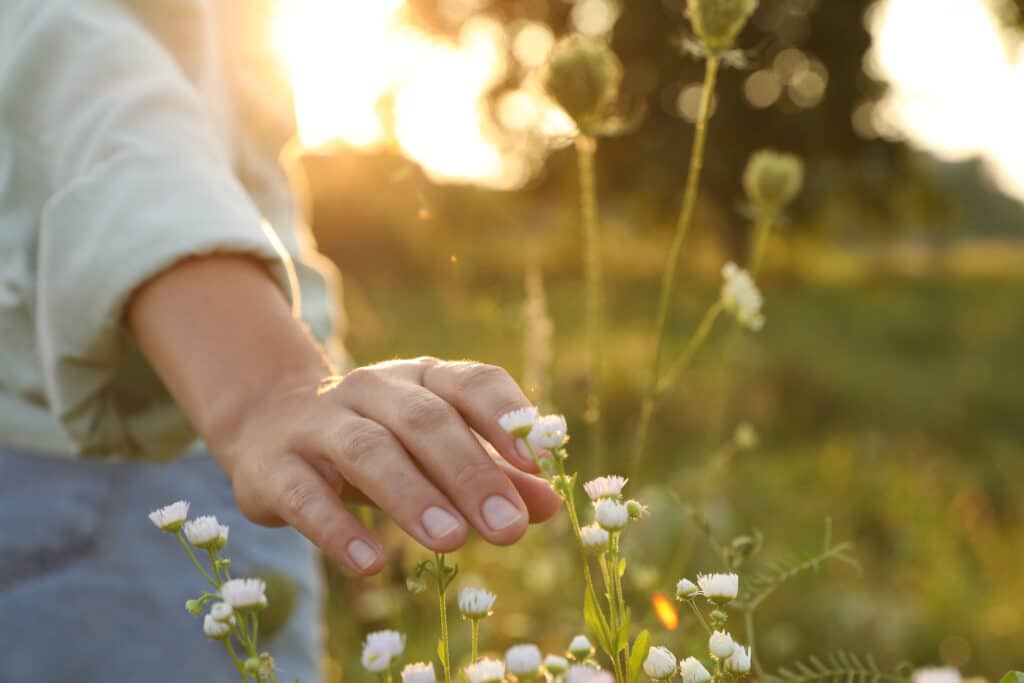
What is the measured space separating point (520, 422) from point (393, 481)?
0.10 m

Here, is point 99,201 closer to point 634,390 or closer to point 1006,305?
point 634,390

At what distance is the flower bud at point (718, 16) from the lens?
3.34 feet

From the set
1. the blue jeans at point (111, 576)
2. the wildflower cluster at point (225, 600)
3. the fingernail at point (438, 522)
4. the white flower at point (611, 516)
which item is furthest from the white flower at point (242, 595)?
the blue jeans at point (111, 576)

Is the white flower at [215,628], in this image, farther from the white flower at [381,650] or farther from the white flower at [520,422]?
the white flower at [520,422]

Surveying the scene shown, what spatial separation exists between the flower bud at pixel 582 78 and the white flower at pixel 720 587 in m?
0.66

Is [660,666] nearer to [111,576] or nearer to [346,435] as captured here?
[346,435]

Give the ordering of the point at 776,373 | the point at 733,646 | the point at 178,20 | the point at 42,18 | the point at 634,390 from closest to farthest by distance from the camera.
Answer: the point at 733,646 < the point at 42,18 < the point at 178,20 < the point at 634,390 < the point at 776,373

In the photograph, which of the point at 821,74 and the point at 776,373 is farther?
the point at 821,74

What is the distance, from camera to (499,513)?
62cm

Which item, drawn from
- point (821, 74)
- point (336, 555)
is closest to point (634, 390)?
point (336, 555)

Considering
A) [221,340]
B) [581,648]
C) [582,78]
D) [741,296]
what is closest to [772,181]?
[741,296]

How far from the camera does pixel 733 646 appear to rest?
604 millimetres

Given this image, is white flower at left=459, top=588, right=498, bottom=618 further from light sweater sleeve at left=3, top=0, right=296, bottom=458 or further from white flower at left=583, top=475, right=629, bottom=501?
light sweater sleeve at left=3, top=0, right=296, bottom=458

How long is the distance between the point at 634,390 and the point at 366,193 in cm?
590
